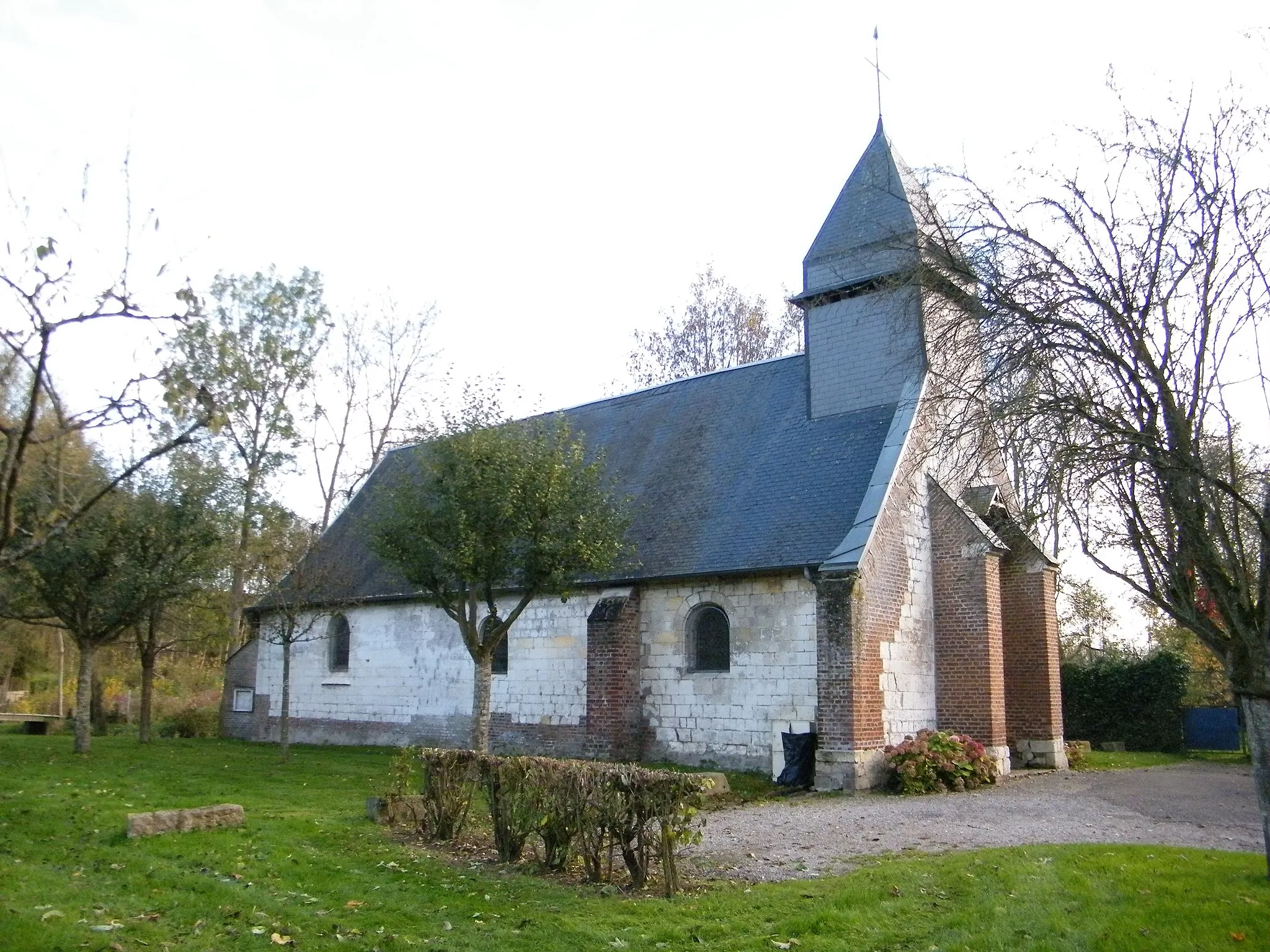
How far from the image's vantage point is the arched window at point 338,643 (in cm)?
2319

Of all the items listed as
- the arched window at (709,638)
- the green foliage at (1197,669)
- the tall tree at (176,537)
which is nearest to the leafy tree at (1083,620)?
the green foliage at (1197,669)

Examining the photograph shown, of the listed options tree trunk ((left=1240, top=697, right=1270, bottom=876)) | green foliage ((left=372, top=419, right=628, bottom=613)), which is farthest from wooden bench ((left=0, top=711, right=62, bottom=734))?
tree trunk ((left=1240, top=697, right=1270, bottom=876))

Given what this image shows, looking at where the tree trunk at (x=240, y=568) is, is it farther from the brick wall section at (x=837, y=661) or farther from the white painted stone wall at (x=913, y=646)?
the white painted stone wall at (x=913, y=646)

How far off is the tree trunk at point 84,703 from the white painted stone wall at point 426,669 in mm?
5652

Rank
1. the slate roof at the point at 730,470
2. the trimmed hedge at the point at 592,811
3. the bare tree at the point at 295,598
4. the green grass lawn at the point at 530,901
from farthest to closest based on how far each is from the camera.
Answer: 1. the bare tree at the point at 295,598
2. the slate roof at the point at 730,470
3. the trimmed hedge at the point at 592,811
4. the green grass lawn at the point at 530,901

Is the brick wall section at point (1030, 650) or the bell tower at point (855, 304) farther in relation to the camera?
the brick wall section at point (1030, 650)

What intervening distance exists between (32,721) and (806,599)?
66.0ft

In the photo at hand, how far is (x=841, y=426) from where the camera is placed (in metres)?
18.1

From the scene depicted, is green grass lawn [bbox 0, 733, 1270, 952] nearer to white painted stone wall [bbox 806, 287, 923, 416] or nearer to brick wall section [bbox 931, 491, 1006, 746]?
brick wall section [bbox 931, 491, 1006, 746]

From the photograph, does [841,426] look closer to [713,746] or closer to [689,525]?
[689,525]

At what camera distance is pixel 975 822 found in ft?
37.6

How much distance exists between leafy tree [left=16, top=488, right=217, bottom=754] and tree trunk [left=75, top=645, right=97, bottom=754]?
1cm

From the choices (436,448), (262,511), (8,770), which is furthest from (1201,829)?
(262,511)

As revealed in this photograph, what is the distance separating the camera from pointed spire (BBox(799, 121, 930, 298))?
18312 mm
